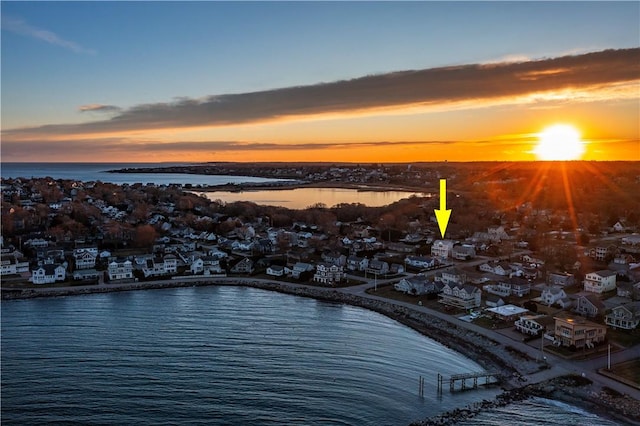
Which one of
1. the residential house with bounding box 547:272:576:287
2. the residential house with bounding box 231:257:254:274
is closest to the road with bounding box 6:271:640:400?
the residential house with bounding box 547:272:576:287

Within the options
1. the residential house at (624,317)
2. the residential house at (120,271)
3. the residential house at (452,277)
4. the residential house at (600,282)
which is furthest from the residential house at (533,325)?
the residential house at (120,271)

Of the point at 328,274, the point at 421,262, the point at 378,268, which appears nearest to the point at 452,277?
the point at 421,262

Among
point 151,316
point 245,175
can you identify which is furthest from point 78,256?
point 245,175

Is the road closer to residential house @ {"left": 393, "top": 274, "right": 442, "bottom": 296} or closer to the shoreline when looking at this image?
the shoreline

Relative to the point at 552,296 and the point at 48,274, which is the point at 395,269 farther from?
the point at 48,274

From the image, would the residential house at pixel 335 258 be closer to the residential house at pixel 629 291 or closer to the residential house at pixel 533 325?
the residential house at pixel 533 325

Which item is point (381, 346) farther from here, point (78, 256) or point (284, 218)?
point (284, 218)
